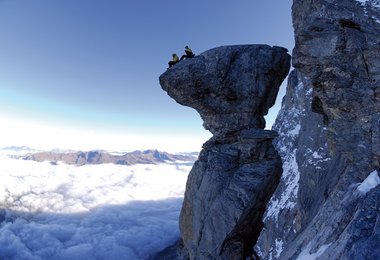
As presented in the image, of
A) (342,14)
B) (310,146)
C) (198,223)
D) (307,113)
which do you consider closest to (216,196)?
(198,223)

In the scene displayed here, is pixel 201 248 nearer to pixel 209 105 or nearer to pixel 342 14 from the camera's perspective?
pixel 209 105

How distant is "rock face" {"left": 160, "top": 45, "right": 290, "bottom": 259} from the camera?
2669 cm

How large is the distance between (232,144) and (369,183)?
1457 cm

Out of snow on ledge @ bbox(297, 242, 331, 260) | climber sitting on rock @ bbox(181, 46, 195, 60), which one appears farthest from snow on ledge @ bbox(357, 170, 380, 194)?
climber sitting on rock @ bbox(181, 46, 195, 60)

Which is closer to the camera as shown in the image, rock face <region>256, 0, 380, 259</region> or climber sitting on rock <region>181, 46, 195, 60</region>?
rock face <region>256, 0, 380, 259</region>

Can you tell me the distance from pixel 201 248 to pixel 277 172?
33.8ft

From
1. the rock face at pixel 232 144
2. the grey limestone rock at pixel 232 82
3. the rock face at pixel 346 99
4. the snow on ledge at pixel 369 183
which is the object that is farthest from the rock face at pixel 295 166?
the snow on ledge at pixel 369 183

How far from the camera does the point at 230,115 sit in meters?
28.8

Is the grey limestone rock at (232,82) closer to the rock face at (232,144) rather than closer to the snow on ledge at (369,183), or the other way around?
the rock face at (232,144)

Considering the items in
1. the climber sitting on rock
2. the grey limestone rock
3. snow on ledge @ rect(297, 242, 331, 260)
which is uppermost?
the climber sitting on rock

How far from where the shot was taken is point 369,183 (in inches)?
610

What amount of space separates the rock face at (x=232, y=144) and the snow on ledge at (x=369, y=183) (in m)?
11.5

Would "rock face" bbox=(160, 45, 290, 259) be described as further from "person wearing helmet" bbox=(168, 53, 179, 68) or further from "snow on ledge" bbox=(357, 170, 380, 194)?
"snow on ledge" bbox=(357, 170, 380, 194)

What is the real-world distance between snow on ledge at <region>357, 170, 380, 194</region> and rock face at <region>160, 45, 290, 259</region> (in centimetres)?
1148
